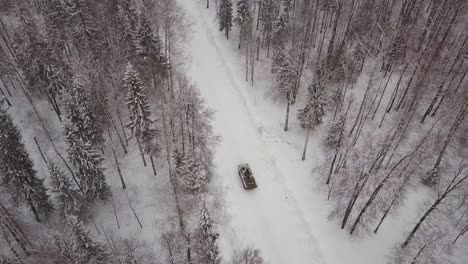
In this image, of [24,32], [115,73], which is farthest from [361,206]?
[24,32]

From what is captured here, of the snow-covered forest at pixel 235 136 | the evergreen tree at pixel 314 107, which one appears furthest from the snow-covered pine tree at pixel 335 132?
the evergreen tree at pixel 314 107

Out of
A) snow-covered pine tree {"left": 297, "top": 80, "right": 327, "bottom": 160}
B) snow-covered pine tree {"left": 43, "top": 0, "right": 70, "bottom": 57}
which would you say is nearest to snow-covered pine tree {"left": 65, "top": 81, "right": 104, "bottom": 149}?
snow-covered pine tree {"left": 43, "top": 0, "right": 70, "bottom": 57}

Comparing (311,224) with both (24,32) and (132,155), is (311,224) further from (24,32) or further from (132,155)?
(24,32)

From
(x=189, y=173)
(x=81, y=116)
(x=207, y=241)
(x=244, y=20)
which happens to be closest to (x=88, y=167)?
(x=81, y=116)

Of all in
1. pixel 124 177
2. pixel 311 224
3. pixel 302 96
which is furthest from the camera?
pixel 302 96

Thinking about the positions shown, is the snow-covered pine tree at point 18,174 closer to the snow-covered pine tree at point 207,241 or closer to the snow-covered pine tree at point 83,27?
the snow-covered pine tree at point 83,27

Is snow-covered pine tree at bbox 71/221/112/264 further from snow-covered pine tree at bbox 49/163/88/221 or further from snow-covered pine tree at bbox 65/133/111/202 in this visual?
snow-covered pine tree at bbox 65/133/111/202
